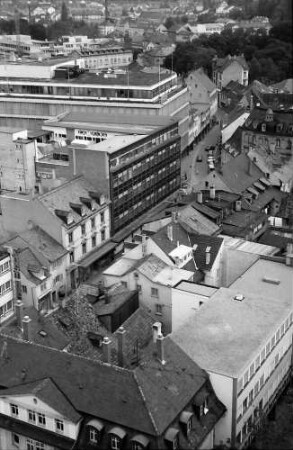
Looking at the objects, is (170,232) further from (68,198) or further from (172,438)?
(172,438)

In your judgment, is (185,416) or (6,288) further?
(6,288)

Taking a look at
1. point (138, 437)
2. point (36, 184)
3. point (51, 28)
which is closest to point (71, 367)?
point (138, 437)

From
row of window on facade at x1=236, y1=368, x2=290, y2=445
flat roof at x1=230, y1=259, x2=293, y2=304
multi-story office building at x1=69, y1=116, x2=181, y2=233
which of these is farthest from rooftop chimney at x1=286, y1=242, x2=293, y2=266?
multi-story office building at x1=69, y1=116, x2=181, y2=233

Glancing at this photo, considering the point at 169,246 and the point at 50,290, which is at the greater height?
the point at 169,246

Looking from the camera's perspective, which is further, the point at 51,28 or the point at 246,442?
the point at 51,28


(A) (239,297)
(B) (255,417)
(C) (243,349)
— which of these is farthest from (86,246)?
(B) (255,417)

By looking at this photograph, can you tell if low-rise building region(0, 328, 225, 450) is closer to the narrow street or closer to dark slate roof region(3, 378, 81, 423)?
dark slate roof region(3, 378, 81, 423)

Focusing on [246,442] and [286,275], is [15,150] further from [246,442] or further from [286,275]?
[246,442]

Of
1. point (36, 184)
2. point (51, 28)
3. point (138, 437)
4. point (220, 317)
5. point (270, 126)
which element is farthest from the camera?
point (51, 28)
